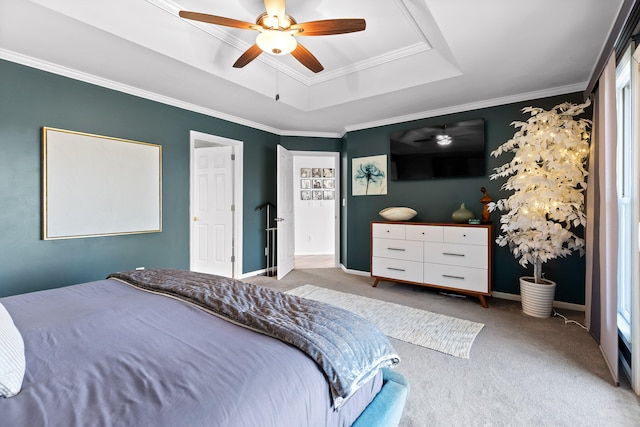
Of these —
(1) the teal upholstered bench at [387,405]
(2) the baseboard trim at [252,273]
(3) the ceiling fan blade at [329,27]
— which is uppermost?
(3) the ceiling fan blade at [329,27]

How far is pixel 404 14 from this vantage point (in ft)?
7.75

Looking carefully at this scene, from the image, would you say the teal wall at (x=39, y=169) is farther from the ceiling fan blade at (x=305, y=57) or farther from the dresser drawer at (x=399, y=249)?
the dresser drawer at (x=399, y=249)

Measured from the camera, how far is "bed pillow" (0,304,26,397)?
0.76 metres

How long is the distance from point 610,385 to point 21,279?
4.37 metres

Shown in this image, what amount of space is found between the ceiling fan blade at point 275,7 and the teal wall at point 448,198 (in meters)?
2.71

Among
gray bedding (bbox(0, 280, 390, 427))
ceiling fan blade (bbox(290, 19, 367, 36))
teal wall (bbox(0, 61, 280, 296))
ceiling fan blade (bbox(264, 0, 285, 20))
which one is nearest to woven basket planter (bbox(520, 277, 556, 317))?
gray bedding (bbox(0, 280, 390, 427))

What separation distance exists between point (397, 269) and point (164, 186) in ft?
9.79

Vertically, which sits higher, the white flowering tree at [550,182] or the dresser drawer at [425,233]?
the white flowering tree at [550,182]

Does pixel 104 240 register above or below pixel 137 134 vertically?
below

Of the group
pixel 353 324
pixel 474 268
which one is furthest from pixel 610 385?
pixel 353 324

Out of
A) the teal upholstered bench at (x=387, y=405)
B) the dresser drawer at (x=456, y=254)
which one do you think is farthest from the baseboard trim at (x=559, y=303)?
the teal upholstered bench at (x=387, y=405)

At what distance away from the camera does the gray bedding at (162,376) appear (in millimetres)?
701

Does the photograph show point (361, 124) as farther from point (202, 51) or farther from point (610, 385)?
point (610, 385)

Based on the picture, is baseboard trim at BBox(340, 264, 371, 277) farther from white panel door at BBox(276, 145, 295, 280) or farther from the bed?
the bed
